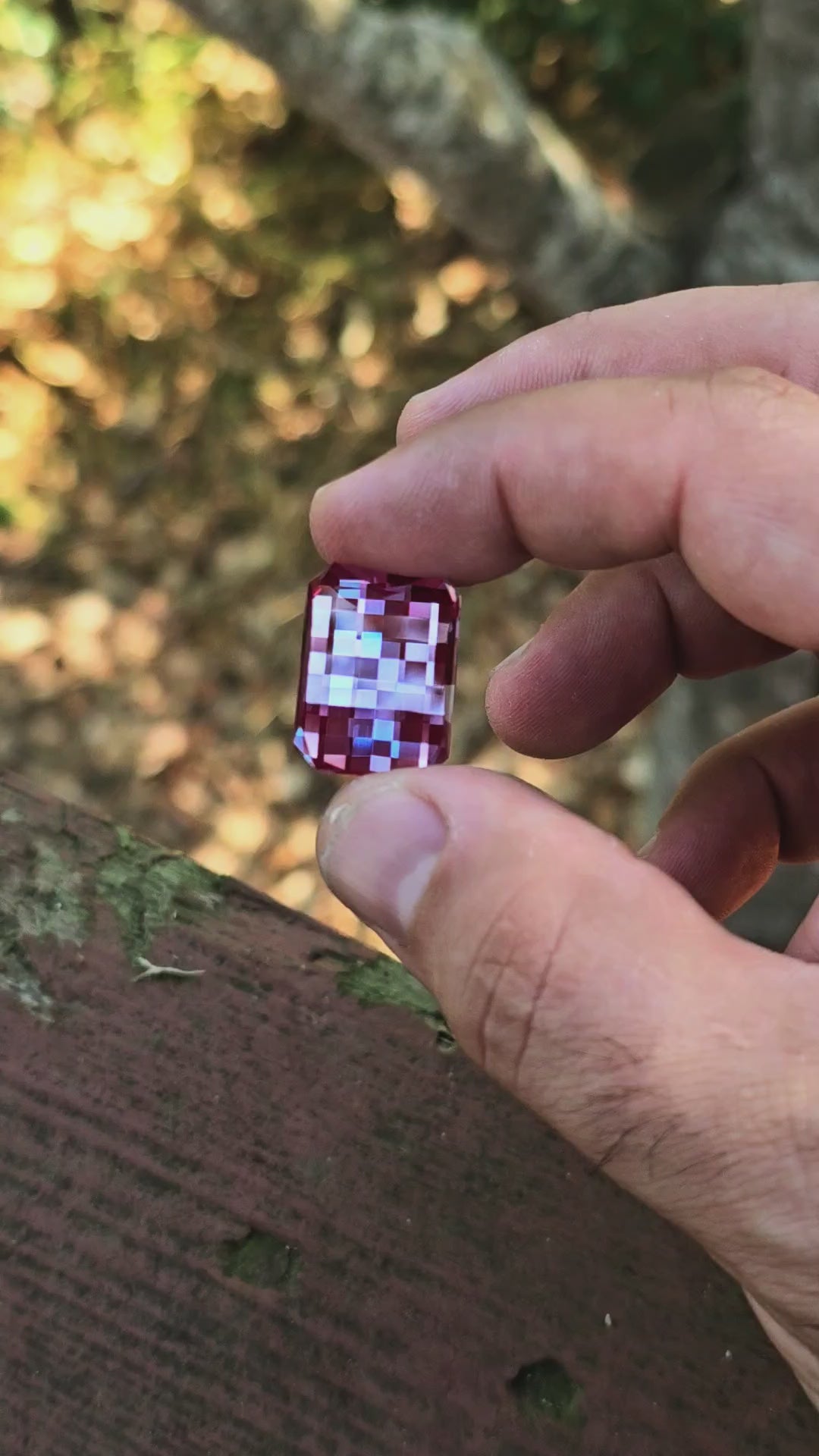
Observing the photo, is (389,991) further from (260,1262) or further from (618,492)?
(618,492)

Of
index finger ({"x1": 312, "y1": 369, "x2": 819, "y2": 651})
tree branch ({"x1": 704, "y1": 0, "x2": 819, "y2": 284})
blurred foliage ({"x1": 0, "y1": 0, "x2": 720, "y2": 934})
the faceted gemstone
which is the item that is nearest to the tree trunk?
tree branch ({"x1": 704, "y1": 0, "x2": 819, "y2": 284})

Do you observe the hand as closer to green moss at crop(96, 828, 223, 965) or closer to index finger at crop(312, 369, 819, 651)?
index finger at crop(312, 369, 819, 651)

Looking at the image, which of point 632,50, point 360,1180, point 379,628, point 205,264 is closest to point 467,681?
point 205,264

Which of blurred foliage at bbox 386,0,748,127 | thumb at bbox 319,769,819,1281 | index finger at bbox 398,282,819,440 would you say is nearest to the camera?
thumb at bbox 319,769,819,1281

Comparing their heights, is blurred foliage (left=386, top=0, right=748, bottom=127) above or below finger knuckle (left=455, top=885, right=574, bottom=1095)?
above

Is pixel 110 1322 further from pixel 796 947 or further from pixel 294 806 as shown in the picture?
pixel 294 806

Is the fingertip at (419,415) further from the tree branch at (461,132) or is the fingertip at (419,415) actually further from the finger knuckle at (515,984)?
the tree branch at (461,132)

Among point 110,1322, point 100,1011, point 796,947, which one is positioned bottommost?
point 110,1322

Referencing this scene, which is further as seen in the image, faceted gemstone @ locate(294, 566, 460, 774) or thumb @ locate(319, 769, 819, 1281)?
faceted gemstone @ locate(294, 566, 460, 774)
